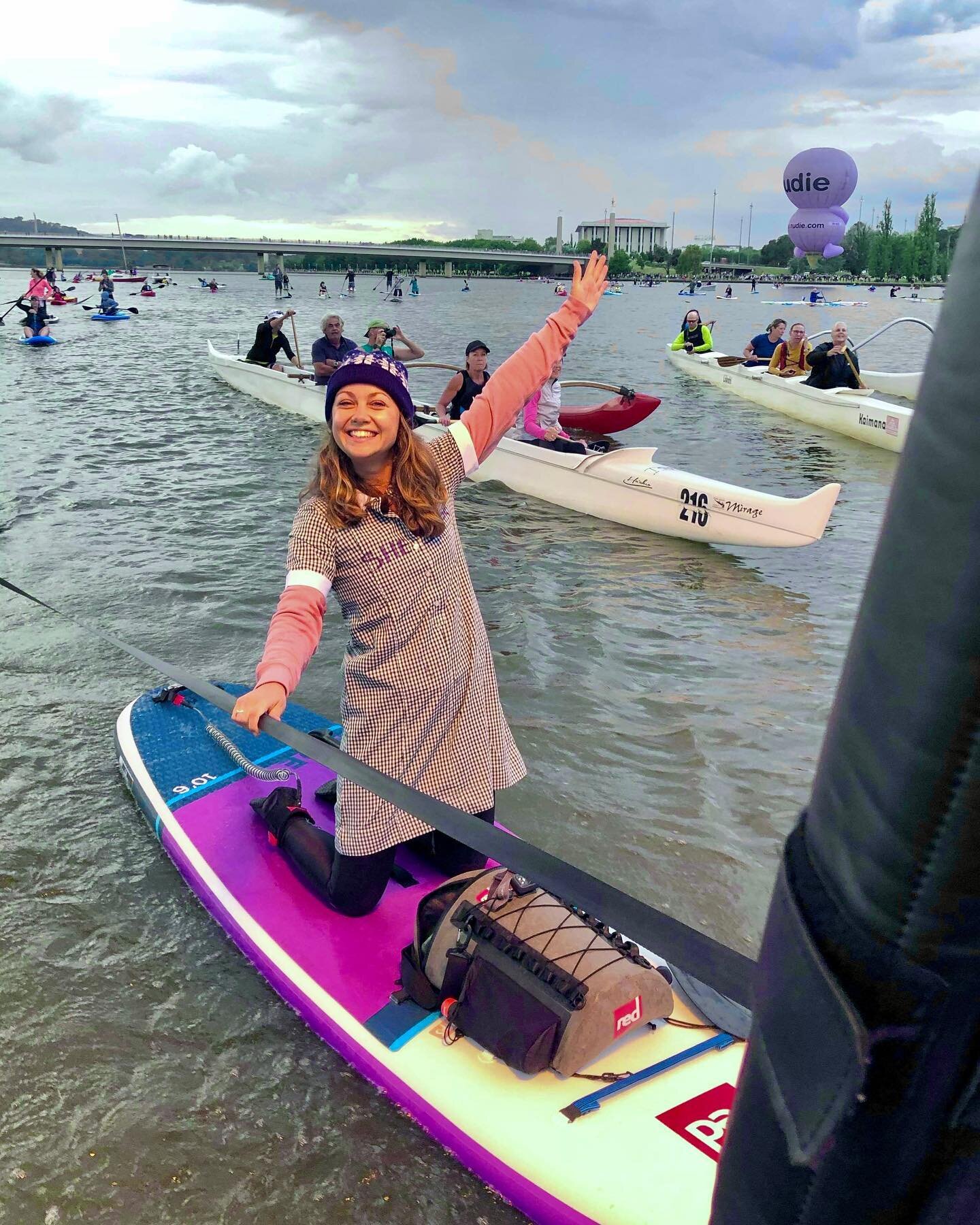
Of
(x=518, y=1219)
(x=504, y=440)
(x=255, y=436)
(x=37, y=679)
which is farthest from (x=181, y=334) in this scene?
(x=518, y=1219)

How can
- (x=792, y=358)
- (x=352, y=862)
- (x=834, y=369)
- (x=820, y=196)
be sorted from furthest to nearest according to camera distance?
(x=820, y=196) < (x=792, y=358) < (x=834, y=369) < (x=352, y=862)

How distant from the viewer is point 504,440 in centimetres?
1120

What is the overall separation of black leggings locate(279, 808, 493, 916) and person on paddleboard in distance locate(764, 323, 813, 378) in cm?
1510

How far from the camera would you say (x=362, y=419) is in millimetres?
2719

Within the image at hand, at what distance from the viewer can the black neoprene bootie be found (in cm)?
391

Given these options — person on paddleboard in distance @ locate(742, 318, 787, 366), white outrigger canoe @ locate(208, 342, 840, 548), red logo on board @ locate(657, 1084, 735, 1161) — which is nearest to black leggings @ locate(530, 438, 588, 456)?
white outrigger canoe @ locate(208, 342, 840, 548)

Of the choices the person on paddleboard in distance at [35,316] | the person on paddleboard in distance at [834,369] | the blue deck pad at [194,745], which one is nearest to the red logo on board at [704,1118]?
the blue deck pad at [194,745]

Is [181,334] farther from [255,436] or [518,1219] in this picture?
[518,1219]

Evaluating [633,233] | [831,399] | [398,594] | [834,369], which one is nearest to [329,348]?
[831,399]

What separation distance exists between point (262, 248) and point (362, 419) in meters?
108

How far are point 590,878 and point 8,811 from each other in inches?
176

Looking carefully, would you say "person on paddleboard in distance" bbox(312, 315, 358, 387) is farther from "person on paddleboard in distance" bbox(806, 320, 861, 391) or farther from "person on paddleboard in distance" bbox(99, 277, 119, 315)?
"person on paddleboard in distance" bbox(99, 277, 119, 315)

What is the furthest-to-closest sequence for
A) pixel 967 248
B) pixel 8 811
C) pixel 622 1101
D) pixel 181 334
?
1. pixel 181 334
2. pixel 8 811
3. pixel 622 1101
4. pixel 967 248

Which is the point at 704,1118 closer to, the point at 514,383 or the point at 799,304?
the point at 514,383
